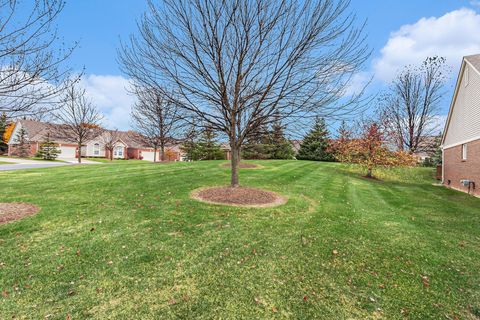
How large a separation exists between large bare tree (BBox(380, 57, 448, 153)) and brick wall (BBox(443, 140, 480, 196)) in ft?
35.1

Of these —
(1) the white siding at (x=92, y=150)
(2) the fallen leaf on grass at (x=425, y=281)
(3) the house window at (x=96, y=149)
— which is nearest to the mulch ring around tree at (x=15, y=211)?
(2) the fallen leaf on grass at (x=425, y=281)

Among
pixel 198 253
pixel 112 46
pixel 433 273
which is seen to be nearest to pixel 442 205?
pixel 433 273

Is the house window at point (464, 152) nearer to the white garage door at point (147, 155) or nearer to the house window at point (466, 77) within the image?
the house window at point (466, 77)

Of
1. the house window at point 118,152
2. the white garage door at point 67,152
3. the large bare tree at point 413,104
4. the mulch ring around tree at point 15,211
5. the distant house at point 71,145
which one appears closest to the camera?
the mulch ring around tree at point 15,211

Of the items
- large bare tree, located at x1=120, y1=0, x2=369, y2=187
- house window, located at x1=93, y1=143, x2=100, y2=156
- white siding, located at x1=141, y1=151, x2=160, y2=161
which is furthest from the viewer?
white siding, located at x1=141, y1=151, x2=160, y2=161

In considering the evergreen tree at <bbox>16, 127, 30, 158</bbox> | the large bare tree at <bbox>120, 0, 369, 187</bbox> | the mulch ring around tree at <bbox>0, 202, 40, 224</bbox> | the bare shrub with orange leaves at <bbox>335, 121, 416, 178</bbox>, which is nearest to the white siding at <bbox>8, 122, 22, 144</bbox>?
the evergreen tree at <bbox>16, 127, 30, 158</bbox>

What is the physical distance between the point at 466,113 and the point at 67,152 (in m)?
47.3

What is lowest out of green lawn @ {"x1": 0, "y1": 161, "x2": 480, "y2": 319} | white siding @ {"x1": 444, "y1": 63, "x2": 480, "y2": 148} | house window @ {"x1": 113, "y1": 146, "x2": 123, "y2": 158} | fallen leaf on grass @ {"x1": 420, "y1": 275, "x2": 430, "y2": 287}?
fallen leaf on grass @ {"x1": 420, "y1": 275, "x2": 430, "y2": 287}

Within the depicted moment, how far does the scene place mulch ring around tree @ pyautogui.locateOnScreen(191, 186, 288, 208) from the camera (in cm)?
709

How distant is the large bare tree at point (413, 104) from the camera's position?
24.9 metres

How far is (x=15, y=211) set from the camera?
582cm

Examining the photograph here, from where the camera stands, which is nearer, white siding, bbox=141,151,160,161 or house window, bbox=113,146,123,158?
house window, bbox=113,146,123,158

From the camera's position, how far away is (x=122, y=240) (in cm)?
439

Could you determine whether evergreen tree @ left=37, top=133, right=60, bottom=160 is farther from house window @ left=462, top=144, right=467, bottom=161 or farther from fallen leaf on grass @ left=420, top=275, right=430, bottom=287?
house window @ left=462, top=144, right=467, bottom=161
